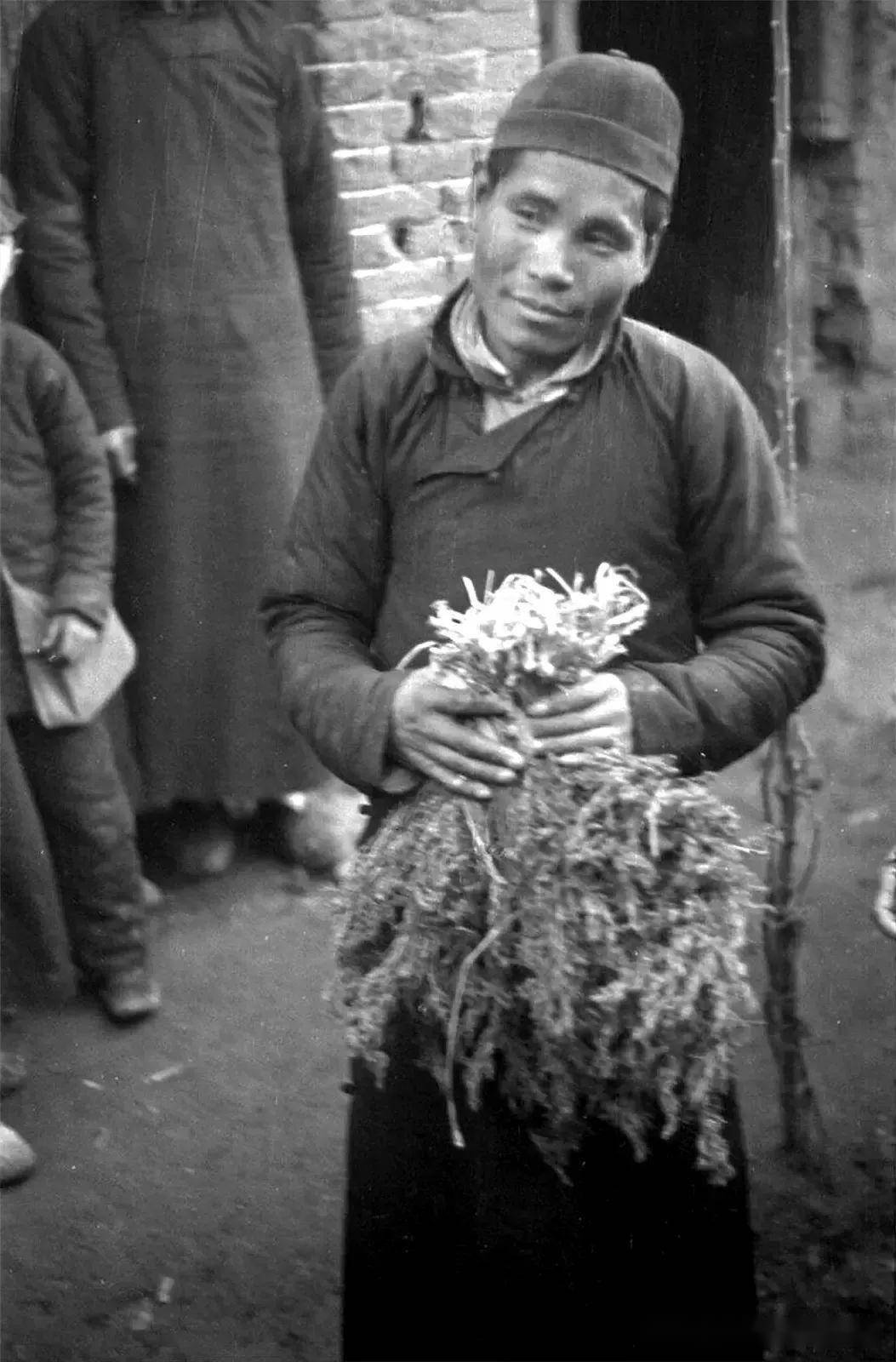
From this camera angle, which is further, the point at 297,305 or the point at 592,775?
the point at 297,305

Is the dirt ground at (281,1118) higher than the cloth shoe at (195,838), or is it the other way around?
the cloth shoe at (195,838)

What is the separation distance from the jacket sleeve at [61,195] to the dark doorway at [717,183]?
86 centimetres

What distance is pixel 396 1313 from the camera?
2098mm

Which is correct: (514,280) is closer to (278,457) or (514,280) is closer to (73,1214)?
(278,457)

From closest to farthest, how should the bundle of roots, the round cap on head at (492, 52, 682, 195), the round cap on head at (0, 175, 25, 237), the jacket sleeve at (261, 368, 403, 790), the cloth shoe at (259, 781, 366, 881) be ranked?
1. the bundle of roots
2. the round cap on head at (492, 52, 682, 195)
3. the jacket sleeve at (261, 368, 403, 790)
4. the round cap on head at (0, 175, 25, 237)
5. the cloth shoe at (259, 781, 366, 881)

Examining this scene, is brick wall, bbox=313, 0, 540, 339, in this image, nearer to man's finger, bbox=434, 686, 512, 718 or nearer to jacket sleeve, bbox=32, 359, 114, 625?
jacket sleeve, bbox=32, 359, 114, 625

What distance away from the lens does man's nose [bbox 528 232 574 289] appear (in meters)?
1.88

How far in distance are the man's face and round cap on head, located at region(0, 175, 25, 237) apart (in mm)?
969

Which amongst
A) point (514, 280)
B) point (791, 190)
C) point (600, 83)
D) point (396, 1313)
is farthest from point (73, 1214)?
point (791, 190)

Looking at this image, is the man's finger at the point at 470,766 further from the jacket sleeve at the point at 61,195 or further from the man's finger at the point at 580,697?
the jacket sleeve at the point at 61,195

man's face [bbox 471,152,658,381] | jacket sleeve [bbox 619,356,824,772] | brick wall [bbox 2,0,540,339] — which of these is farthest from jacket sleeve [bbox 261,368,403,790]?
brick wall [bbox 2,0,540,339]

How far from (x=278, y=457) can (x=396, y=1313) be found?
1.53 m

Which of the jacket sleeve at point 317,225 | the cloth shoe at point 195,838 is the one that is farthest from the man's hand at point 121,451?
the cloth shoe at point 195,838

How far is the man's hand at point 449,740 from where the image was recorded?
1.78m
